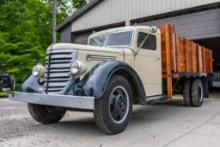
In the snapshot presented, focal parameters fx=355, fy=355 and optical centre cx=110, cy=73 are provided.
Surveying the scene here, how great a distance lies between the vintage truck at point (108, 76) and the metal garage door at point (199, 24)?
5.20 meters

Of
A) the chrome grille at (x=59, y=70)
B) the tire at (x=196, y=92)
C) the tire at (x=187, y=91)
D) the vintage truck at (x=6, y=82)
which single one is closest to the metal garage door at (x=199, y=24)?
the tire at (x=196, y=92)

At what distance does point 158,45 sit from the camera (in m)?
8.28

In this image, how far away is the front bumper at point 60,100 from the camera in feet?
18.5

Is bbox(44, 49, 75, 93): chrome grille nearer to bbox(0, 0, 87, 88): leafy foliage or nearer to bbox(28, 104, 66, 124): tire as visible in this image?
bbox(28, 104, 66, 124): tire

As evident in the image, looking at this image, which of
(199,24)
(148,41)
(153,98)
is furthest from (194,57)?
(199,24)

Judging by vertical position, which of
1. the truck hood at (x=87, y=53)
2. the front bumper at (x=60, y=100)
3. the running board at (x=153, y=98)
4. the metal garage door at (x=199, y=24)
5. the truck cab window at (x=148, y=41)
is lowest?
the running board at (x=153, y=98)

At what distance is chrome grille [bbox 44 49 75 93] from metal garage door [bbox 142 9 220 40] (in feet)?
29.5

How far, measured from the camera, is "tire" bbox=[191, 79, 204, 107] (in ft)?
33.4

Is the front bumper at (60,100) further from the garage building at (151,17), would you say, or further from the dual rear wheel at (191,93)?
the garage building at (151,17)

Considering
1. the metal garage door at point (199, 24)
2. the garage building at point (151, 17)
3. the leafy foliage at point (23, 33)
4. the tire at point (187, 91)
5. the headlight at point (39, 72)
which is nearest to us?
the headlight at point (39, 72)

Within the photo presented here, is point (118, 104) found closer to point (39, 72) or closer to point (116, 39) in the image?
point (39, 72)

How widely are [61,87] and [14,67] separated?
42.2ft

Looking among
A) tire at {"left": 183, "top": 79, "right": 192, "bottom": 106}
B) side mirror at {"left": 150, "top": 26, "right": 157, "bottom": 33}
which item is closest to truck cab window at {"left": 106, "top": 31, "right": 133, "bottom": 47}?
side mirror at {"left": 150, "top": 26, "right": 157, "bottom": 33}

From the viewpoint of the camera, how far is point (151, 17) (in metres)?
16.3
